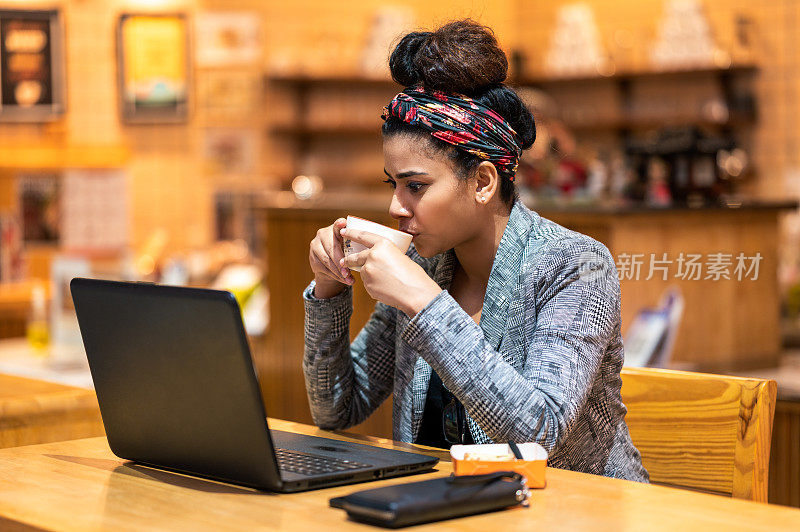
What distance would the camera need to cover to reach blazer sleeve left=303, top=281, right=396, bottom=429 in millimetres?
1910

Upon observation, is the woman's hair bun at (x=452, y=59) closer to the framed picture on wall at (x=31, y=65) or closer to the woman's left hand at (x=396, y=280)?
the woman's left hand at (x=396, y=280)

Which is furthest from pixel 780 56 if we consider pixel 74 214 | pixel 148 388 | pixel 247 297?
pixel 148 388

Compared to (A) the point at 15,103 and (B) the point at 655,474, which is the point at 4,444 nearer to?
(B) the point at 655,474

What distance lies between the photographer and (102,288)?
1424 mm

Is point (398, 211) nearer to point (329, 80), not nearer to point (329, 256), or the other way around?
point (329, 256)

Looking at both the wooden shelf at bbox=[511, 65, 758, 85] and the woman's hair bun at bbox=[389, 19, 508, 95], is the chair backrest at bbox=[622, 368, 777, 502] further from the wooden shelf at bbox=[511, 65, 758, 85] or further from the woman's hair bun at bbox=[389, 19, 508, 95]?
the wooden shelf at bbox=[511, 65, 758, 85]

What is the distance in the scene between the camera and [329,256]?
1784mm

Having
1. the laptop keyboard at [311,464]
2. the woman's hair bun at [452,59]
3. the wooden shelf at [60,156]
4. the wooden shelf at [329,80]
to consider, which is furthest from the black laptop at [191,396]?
the wooden shelf at [329,80]

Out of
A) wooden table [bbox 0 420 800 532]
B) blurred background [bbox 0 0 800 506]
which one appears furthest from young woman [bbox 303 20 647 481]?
blurred background [bbox 0 0 800 506]

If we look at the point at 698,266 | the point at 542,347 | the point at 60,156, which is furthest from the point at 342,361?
the point at 60,156

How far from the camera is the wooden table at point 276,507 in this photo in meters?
1.17

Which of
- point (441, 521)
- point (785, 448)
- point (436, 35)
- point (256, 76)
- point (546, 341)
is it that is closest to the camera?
point (441, 521)

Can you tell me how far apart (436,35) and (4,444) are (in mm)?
1039

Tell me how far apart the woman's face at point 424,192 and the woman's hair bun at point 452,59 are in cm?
11
